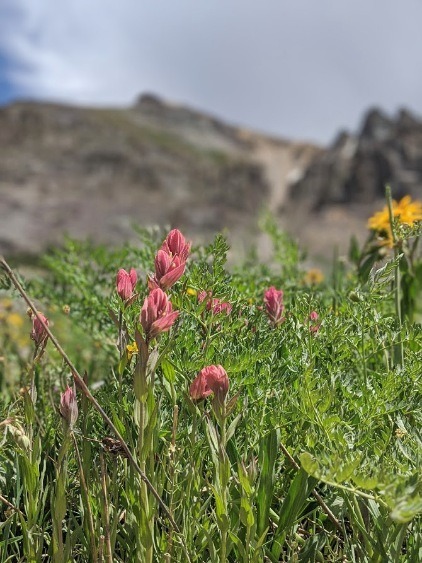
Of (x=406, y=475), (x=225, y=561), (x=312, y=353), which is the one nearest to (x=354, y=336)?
(x=312, y=353)

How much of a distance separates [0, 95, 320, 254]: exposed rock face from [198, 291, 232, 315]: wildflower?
32.6 ft

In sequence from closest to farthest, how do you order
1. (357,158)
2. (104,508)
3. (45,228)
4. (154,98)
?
(104,508) < (45,228) < (357,158) < (154,98)

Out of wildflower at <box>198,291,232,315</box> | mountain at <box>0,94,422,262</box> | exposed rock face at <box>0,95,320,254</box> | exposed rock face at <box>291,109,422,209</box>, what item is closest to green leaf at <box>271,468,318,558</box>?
wildflower at <box>198,291,232,315</box>

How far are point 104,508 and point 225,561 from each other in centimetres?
16

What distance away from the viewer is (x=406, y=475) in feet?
2.43

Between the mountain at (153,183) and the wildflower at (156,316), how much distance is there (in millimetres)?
13268

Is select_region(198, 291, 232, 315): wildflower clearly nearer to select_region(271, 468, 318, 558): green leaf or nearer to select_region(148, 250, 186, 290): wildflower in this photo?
select_region(148, 250, 186, 290): wildflower

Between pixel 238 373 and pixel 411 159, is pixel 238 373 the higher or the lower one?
the lower one

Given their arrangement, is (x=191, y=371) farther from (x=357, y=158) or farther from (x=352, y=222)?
(x=357, y=158)

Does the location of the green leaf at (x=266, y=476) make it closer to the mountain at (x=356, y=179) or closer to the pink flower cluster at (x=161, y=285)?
the pink flower cluster at (x=161, y=285)

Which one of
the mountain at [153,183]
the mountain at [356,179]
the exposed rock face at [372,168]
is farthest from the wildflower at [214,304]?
the exposed rock face at [372,168]

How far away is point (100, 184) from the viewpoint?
26281mm

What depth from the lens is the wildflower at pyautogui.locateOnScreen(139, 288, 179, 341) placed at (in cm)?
72

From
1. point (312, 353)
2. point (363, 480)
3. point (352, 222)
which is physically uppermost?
point (352, 222)
